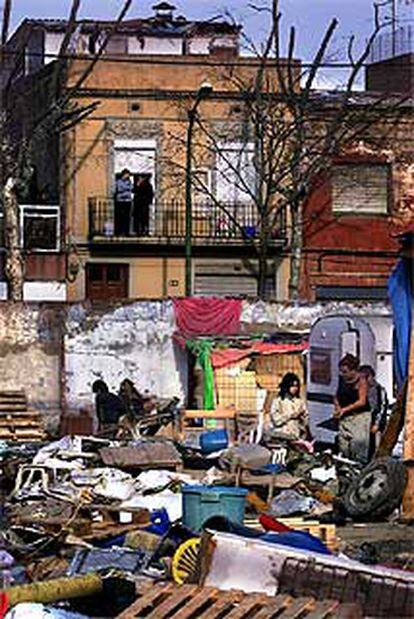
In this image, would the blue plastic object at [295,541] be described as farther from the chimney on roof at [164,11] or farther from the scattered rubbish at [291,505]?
the chimney on roof at [164,11]

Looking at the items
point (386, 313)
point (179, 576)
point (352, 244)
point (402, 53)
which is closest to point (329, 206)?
point (352, 244)

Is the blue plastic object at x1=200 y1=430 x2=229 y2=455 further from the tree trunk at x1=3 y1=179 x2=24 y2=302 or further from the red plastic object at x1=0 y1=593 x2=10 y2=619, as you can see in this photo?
the tree trunk at x1=3 y1=179 x2=24 y2=302

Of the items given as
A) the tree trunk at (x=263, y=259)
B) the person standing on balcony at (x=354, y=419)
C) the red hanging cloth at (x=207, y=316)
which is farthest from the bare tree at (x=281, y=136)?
the person standing on balcony at (x=354, y=419)

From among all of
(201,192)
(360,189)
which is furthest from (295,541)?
(360,189)

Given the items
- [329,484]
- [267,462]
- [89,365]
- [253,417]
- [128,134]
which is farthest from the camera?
[128,134]

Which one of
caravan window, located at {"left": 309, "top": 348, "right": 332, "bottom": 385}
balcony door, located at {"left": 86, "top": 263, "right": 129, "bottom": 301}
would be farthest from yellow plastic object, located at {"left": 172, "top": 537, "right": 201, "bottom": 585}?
balcony door, located at {"left": 86, "top": 263, "right": 129, "bottom": 301}

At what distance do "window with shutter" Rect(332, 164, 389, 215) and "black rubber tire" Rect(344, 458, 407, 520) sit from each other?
24.3 metres

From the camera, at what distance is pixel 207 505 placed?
12492mm

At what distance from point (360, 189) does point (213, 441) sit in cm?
2038

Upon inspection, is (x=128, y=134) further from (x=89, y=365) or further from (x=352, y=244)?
(x=89, y=365)

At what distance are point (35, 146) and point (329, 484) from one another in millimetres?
24322

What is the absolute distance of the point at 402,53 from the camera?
40.2 metres

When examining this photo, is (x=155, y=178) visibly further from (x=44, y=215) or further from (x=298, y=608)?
(x=298, y=608)

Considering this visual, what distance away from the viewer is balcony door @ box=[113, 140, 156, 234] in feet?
125
